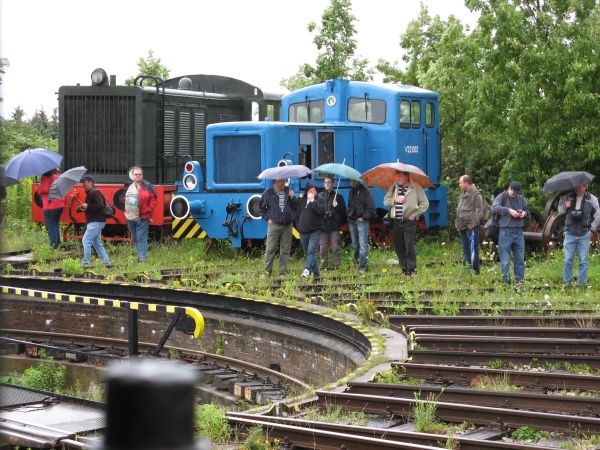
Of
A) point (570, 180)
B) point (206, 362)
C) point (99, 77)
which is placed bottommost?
point (206, 362)

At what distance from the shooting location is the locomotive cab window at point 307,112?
64.8 ft

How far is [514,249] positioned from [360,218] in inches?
111

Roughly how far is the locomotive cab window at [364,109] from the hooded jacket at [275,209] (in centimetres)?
424

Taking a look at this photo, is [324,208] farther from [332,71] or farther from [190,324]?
[332,71]

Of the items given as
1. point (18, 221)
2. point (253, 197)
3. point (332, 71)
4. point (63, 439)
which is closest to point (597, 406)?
point (63, 439)

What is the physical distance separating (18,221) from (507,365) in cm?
1628

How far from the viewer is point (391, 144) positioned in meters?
19.1

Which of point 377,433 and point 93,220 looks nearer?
point 377,433

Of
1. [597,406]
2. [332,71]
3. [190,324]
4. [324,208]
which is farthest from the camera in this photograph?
[332,71]

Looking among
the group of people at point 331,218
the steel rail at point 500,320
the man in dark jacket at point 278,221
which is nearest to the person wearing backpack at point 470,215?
the group of people at point 331,218

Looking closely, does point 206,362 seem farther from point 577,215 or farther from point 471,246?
point 577,215

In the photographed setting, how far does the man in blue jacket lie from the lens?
1408 cm

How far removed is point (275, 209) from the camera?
51.0ft

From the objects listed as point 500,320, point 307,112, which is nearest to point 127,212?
point 307,112
